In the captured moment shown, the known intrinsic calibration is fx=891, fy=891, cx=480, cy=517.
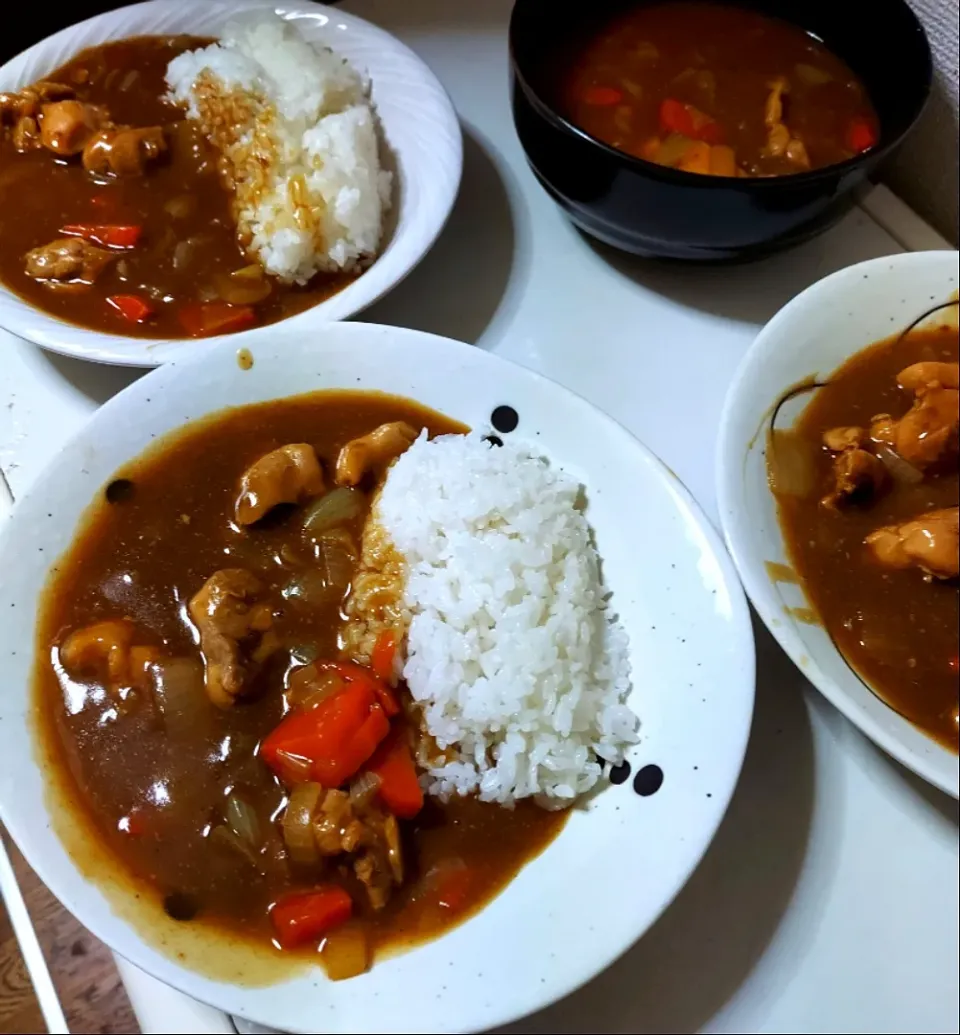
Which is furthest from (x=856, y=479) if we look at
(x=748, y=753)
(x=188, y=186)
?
(x=188, y=186)

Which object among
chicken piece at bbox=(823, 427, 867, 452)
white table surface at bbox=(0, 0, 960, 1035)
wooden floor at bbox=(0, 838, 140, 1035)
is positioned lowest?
wooden floor at bbox=(0, 838, 140, 1035)

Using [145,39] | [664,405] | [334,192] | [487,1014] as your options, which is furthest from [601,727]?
[145,39]

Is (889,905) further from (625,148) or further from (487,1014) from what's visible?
(625,148)

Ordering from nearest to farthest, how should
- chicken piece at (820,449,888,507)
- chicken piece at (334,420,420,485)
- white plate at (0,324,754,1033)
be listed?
1. white plate at (0,324,754,1033)
2. chicken piece at (820,449,888,507)
3. chicken piece at (334,420,420,485)

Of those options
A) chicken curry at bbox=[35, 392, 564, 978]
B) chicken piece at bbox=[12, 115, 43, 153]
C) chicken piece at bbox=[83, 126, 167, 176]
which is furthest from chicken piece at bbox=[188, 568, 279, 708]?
chicken piece at bbox=[12, 115, 43, 153]

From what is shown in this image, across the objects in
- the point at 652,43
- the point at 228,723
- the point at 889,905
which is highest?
the point at 652,43

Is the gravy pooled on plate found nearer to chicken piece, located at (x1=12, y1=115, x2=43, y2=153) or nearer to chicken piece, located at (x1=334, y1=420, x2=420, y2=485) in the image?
chicken piece, located at (x1=12, y1=115, x2=43, y2=153)
